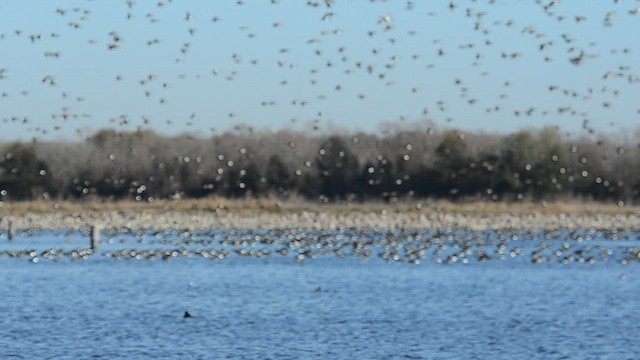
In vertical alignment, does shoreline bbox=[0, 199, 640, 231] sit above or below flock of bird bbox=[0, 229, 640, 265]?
above

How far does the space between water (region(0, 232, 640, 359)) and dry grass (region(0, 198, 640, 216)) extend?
16.4 meters

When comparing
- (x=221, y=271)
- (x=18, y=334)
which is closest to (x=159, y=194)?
(x=221, y=271)

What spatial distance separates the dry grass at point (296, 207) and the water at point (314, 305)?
16393 mm

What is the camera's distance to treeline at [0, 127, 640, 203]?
81688 mm

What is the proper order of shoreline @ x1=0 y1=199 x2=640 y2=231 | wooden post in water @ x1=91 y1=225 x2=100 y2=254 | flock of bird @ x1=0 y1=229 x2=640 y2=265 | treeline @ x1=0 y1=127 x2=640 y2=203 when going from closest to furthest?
flock of bird @ x1=0 y1=229 x2=640 y2=265 < wooden post in water @ x1=91 y1=225 x2=100 y2=254 < shoreline @ x1=0 y1=199 x2=640 y2=231 < treeline @ x1=0 y1=127 x2=640 y2=203

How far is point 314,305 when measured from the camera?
123 feet

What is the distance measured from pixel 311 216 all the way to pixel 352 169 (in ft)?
48.8

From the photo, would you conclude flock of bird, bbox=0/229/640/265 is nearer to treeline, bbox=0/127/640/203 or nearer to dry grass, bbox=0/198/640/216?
dry grass, bbox=0/198/640/216

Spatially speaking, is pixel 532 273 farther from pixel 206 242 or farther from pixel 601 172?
pixel 601 172

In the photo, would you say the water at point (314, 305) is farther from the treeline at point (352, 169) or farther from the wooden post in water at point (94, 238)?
the treeline at point (352, 169)

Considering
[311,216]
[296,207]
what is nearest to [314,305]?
[311,216]

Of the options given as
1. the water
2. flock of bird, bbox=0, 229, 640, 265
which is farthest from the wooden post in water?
the water

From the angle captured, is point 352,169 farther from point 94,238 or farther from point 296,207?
point 94,238

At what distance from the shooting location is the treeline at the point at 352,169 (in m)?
81.7
